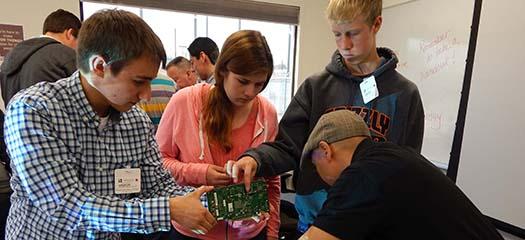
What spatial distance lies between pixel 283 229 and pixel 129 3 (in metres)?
2.22

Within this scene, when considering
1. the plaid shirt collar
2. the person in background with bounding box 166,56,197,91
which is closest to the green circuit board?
the plaid shirt collar

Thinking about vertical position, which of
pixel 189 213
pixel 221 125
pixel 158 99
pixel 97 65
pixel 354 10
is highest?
pixel 354 10

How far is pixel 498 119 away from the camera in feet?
6.99

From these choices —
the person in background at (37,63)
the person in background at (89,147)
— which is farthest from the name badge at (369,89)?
the person in background at (37,63)

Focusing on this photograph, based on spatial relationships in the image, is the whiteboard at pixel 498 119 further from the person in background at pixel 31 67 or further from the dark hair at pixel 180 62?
the person in background at pixel 31 67

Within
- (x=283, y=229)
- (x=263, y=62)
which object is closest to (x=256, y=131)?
(x=263, y=62)

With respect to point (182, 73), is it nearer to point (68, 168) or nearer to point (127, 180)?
point (127, 180)

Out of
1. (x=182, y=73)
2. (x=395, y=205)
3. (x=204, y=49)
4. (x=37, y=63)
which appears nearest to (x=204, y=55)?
(x=204, y=49)

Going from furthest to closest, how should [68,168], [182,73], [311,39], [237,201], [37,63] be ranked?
[311,39]
[182,73]
[37,63]
[237,201]
[68,168]

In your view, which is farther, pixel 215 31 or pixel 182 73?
pixel 215 31

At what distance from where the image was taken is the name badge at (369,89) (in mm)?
1155

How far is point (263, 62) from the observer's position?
46.1 inches

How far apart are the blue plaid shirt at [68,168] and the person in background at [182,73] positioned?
2.37 metres

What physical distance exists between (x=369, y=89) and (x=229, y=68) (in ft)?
1.48
